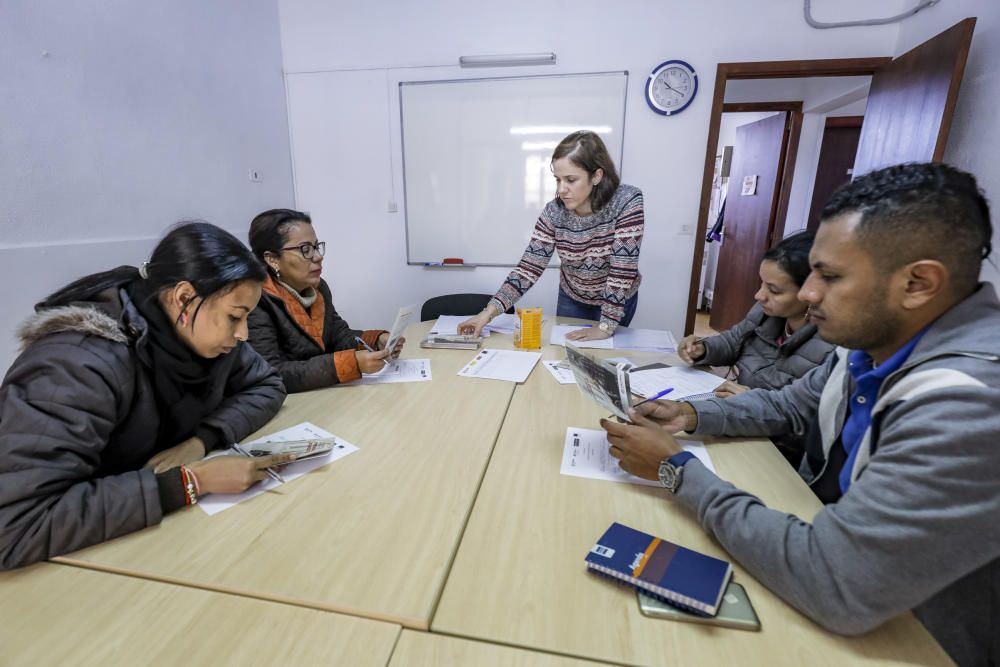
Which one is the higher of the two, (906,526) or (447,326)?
(906,526)

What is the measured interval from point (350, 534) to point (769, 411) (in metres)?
1.05

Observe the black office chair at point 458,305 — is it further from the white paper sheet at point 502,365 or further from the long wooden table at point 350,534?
the long wooden table at point 350,534

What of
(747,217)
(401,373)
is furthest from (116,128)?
(747,217)

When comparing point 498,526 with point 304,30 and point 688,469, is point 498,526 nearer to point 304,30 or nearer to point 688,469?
point 688,469

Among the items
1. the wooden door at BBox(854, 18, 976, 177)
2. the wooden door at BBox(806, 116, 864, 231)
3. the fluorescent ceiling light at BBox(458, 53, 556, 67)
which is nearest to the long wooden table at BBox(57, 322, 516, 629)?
the wooden door at BBox(854, 18, 976, 177)

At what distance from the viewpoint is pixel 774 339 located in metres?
1.70

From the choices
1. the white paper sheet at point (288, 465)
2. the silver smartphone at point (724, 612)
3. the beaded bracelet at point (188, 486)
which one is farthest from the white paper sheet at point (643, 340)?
the beaded bracelet at point (188, 486)

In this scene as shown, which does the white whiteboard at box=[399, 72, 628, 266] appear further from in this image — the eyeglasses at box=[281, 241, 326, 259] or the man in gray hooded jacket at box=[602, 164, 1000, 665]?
the man in gray hooded jacket at box=[602, 164, 1000, 665]

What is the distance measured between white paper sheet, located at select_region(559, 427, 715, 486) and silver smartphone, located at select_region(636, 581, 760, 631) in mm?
306

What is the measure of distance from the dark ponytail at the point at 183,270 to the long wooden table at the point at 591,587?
71cm

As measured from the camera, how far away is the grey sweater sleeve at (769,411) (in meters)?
1.20

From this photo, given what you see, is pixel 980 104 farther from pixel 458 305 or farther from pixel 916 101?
pixel 458 305

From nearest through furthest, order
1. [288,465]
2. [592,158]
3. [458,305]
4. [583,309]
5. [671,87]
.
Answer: [288,465] → [592,158] → [583,309] → [458,305] → [671,87]

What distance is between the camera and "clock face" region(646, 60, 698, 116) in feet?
9.98
